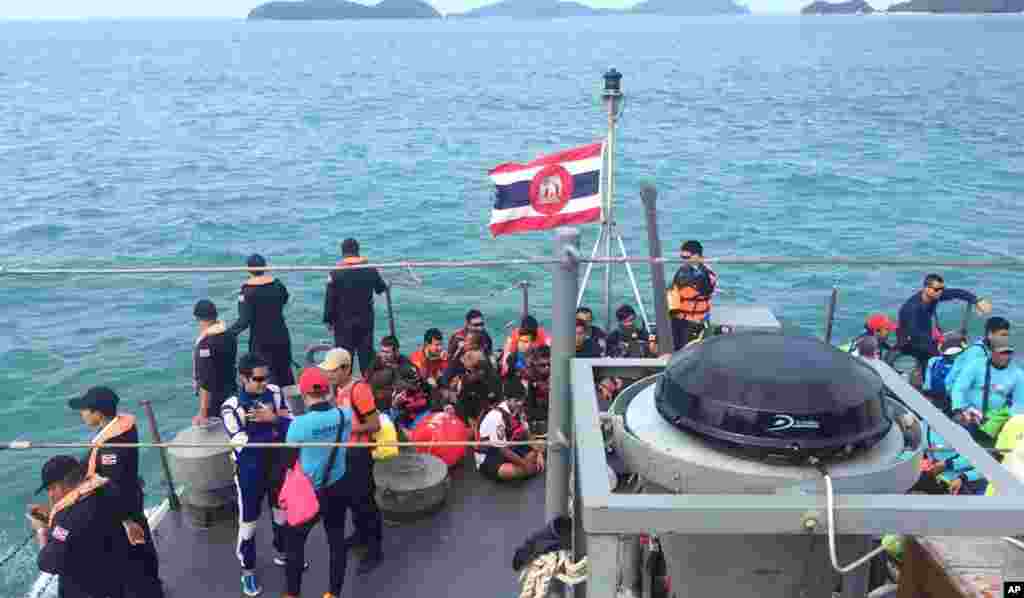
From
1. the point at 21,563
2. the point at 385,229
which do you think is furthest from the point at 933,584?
the point at 385,229

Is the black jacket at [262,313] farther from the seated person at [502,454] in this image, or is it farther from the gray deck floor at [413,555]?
the seated person at [502,454]

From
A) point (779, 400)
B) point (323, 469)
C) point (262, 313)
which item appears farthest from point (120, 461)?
point (779, 400)

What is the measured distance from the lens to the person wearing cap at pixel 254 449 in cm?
551

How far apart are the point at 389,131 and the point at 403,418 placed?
3854 centimetres

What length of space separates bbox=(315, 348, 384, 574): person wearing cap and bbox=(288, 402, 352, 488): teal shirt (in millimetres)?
142

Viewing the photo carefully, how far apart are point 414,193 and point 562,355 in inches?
1132

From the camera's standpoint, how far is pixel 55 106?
55.8 meters

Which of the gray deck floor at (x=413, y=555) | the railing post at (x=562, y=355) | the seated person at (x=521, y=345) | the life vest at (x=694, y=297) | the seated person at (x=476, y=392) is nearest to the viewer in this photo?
the railing post at (x=562, y=355)

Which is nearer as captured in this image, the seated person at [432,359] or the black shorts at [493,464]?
the black shorts at [493,464]

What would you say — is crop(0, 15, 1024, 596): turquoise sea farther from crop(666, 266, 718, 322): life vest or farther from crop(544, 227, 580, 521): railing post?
crop(544, 227, 580, 521): railing post

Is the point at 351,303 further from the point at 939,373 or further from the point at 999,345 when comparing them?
the point at 999,345

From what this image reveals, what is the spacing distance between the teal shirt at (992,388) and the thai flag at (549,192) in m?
3.67

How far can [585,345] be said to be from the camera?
836 centimetres

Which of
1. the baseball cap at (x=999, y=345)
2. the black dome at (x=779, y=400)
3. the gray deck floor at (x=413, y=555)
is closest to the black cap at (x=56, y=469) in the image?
the gray deck floor at (x=413, y=555)
